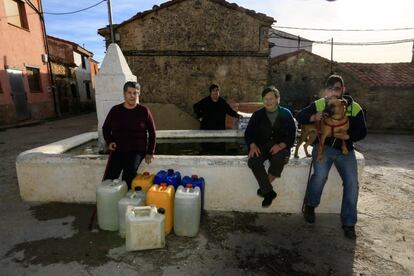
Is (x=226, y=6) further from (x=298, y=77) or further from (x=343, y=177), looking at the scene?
(x=343, y=177)

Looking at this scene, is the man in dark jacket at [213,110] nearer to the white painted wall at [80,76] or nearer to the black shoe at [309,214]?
the black shoe at [309,214]

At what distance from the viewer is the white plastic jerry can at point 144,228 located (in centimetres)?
289

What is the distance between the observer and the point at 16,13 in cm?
1545

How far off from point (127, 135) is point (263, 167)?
6.50 feet

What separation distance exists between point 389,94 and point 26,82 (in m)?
21.8

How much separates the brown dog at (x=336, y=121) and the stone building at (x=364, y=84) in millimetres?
14203

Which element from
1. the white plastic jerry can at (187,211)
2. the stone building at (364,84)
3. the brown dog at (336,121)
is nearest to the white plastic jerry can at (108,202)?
the white plastic jerry can at (187,211)

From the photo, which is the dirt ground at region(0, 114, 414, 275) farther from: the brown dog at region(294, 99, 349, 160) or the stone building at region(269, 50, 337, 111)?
the stone building at region(269, 50, 337, 111)

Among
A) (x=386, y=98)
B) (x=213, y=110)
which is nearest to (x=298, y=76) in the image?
(x=386, y=98)

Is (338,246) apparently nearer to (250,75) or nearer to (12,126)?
(250,75)

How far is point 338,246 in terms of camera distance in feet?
10.5

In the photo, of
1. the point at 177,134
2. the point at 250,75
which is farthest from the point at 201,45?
the point at 177,134

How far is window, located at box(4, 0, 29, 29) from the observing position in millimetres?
14602

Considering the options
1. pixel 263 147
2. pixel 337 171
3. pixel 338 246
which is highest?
pixel 263 147
